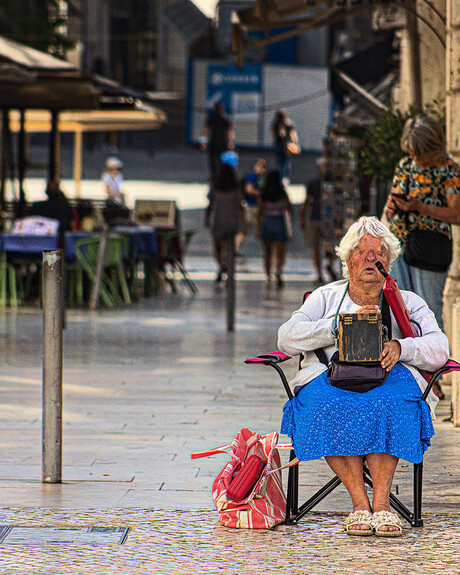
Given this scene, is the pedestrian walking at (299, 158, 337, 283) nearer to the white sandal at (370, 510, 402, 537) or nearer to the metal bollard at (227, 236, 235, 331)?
the metal bollard at (227, 236, 235, 331)

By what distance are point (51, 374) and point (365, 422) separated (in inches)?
61.3

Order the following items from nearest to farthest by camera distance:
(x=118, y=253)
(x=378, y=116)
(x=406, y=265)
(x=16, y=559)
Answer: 1. (x=16, y=559)
2. (x=406, y=265)
3. (x=378, y=116)
4. (x=118, y=253)

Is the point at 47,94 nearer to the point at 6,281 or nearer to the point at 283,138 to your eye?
the point at 6,281

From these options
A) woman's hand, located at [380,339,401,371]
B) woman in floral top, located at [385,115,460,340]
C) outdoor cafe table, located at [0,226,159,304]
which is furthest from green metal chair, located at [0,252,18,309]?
woman's hand, located at [380,339,401,371]

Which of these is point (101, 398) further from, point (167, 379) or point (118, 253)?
point (118, 253)

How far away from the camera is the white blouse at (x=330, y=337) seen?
5195mm

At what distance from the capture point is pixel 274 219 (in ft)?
58.1

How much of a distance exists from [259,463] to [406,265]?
2878 mm

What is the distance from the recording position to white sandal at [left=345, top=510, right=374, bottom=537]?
5023mm

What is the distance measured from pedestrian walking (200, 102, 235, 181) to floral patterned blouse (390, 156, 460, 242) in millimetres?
20235

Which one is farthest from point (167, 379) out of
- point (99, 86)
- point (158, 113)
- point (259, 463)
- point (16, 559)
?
point (158, 113)

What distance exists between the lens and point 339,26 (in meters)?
39.9

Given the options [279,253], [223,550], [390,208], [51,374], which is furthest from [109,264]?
[223,550]

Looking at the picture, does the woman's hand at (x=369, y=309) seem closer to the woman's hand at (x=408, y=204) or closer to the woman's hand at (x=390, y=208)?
the woman's hand at (x=408, y=204)
